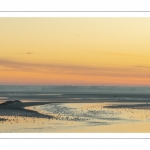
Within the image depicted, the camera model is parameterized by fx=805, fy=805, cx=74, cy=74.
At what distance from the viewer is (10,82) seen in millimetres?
9477

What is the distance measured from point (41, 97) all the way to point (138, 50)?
1.28m

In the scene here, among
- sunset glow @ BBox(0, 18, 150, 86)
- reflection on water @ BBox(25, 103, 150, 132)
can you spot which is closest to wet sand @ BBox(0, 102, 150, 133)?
reflection on water @ BBox(25, 103, 150, 132)

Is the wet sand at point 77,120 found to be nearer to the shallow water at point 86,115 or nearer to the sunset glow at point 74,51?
the shallow water at point 86,115

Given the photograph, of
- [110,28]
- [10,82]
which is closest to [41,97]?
[10,82]
